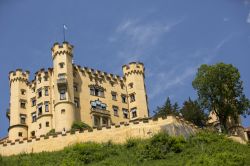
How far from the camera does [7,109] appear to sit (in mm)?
83688

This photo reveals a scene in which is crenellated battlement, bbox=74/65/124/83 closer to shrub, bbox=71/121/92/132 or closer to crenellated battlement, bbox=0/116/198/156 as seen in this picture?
shrub, bbox=71/121/92/132

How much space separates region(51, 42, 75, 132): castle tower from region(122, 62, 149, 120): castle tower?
9.90m

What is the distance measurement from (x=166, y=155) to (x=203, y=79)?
21.5m

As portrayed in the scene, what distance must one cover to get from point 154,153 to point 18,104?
33.9 m

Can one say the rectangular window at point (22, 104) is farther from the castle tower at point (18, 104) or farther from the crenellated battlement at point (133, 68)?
the crenellated battlement at point (133, 68)

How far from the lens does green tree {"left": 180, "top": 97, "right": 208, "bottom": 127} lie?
2881 inches

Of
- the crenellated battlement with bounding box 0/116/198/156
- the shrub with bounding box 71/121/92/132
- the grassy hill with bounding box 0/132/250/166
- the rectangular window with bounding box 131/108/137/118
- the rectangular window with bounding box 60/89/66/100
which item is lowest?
the grassy hill with bounding box 0/132/250/166

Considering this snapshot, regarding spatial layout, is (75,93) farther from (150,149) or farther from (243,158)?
(243,158)

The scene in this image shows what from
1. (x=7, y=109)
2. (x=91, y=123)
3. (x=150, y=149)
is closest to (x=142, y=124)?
(x=150, y=149)

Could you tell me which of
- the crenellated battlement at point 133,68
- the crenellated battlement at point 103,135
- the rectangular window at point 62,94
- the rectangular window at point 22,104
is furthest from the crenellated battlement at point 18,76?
the crenellated battlement at point 103,135

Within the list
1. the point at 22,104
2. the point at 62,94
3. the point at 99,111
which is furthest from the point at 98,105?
the point at 22,104

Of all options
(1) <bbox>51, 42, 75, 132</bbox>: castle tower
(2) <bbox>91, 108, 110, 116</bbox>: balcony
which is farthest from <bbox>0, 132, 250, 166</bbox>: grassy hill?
(2) <bbox>91, 108, 110, 116</bbox>: balcony

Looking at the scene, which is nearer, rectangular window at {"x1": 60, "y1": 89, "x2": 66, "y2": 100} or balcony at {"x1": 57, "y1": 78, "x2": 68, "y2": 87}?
rectangular window at {"x1": 60, "y1": 89, "x2": 66, "y2": 100}

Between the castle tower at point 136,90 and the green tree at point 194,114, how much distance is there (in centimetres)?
809
